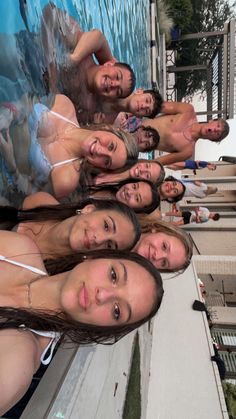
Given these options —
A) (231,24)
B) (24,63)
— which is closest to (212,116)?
(231,24)

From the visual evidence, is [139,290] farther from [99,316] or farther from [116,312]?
[99,316]

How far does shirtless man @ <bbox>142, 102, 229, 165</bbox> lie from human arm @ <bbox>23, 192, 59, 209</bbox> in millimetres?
3520

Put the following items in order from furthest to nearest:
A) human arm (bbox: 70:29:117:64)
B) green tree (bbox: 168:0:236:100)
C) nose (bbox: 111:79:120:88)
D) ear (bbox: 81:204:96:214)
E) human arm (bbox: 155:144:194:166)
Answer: green tree (bbox: 168:0:236:100) → human arm (bbox: 155:144:194:166) → human arm (bbox: 70:29:117:64) → nose (bbox: 111:79:120:88) → ear (bbox: 81:204:96:214)

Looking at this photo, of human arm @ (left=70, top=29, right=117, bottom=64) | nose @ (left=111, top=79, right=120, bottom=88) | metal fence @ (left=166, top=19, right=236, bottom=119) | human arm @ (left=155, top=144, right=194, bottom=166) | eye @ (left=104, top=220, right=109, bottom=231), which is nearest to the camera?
eye @ (left=104, top=220, right=109, bottom=231)

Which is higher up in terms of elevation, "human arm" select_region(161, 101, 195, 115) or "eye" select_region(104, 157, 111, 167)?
"human arm" select_region(161, 101, 195, 115)

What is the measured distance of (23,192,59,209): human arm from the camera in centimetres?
356

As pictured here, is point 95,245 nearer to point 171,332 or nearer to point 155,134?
point 155,134

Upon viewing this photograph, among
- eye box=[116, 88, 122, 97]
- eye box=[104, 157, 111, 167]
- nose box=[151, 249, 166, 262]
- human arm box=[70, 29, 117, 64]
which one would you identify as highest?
human arm box=[70, 29, 117, 64]

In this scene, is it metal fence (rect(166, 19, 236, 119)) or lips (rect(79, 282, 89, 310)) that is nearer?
lips (rect(79, 282, 89, 310))

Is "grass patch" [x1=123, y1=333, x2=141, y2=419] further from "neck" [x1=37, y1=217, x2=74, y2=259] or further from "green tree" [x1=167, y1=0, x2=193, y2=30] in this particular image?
"green tree" [x1=167, y1=0, x2=193, y2=30]

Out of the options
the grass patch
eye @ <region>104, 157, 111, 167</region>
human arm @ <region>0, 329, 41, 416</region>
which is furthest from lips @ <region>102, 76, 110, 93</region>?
the grass patch

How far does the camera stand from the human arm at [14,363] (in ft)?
6.37

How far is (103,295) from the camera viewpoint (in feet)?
7.43

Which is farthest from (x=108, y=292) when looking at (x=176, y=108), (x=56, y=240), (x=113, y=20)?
(x=113, y=20)
